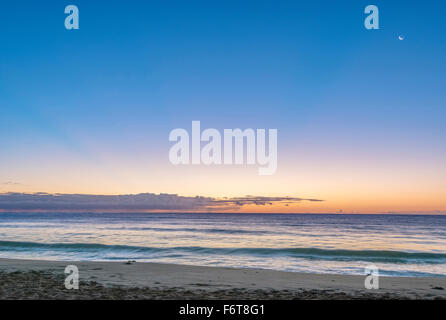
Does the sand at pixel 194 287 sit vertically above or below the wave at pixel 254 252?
above

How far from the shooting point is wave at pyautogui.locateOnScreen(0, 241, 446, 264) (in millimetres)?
31328

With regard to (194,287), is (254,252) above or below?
below

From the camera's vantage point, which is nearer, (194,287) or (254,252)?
(194,287)

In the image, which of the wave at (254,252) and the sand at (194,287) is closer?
the sand at (194,287)

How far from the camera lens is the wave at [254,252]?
103ft

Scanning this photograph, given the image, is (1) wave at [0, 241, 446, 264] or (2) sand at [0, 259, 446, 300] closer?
(2) sand at [0, 259, 446, 300]

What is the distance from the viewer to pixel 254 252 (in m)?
34.4

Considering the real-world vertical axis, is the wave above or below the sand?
below

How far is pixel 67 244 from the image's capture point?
38938mm
